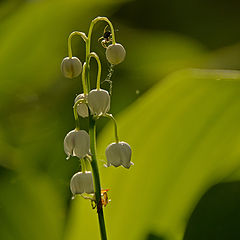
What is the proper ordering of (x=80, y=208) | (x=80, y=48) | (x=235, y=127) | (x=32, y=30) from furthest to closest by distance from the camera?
(x=80, y=48), (x=32, y=30), (x=80, y=208), (x=235, y=127)

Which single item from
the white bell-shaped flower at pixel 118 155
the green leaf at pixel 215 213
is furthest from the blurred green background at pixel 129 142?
the white bell-shaped flower at pixel 118 155

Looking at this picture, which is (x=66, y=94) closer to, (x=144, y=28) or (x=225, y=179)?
(x=225, y=179)

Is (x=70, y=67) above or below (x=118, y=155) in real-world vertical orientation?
above

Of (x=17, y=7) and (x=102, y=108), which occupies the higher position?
(x=17, y=7)

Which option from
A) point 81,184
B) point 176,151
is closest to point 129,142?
point 176,151

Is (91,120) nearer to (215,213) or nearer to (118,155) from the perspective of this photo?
(118,155)

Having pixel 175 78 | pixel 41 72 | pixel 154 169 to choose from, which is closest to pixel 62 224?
pixel 154 169

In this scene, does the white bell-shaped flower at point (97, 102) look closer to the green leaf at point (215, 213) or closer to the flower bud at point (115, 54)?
the flower bud at point (115, 54)
